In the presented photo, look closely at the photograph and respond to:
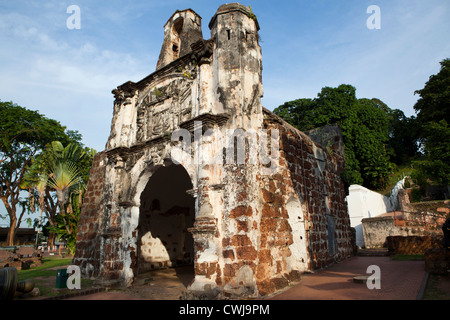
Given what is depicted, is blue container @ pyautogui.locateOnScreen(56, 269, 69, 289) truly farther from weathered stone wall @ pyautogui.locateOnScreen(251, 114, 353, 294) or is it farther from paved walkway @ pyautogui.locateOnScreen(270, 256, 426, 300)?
paved walkway @ pyautogui.locateOnScreen(270, 256, 426, 300)

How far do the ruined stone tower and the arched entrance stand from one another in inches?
1.8

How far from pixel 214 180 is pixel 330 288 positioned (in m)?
2.95

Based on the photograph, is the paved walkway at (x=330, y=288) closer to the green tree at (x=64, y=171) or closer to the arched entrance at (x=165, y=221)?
the arched entrance at (x=165, y=221)

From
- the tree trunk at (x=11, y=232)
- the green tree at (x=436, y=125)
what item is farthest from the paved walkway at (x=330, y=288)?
the tree trunk at (x=11, y=232)

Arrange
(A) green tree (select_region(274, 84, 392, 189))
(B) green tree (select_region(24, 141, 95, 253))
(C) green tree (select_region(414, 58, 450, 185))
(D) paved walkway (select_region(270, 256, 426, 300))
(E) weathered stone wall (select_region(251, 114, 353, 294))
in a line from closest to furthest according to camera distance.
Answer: (D) paved walkway (select_region(270, 256, 426, 300)) < (E) weathered stone wall (select_region(251, 114, 353, 294)) < (C) green tree (select_region(414, 58, 450, 185)) < (B) green tree (select_region(24, 141, 95, 253)) < (A) green tree (select_region(274, 84, 392, 189))

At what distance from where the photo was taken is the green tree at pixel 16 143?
19.9 metres

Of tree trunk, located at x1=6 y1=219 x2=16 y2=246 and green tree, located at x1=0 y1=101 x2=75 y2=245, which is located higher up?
green tree, located at x1=0 y1=101 x2=75 y2=245

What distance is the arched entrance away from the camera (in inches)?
370

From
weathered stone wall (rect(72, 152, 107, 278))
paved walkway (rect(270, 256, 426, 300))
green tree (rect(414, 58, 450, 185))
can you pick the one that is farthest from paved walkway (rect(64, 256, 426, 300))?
green tree (rect(414, 58, 450, 185))

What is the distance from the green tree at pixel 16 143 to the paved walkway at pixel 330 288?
1865 centimetres

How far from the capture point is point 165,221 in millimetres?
10258

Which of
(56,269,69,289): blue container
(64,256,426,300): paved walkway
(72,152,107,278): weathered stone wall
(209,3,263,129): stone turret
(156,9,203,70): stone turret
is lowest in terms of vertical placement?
(64,256,426,300): paved walkway

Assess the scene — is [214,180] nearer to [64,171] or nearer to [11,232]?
[64,171]

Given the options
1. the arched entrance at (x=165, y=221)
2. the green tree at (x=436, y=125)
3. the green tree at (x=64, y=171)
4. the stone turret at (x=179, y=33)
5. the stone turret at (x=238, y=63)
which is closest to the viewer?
the stone turret at (x=238, y=63)
